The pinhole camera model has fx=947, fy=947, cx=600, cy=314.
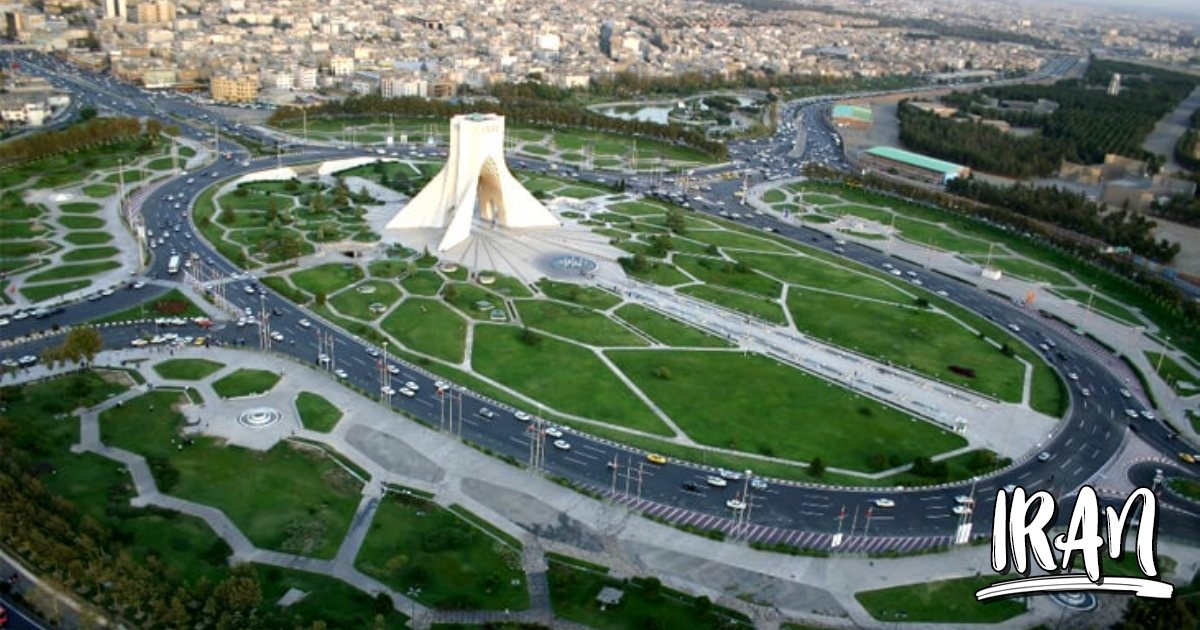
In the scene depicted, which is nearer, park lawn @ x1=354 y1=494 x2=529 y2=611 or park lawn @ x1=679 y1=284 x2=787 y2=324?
park lawn @ x1=354 y1=494 x2=529 y2=611

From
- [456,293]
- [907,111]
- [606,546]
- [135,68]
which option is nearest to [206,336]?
[456,293]

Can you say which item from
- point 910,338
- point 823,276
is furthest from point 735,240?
point 910,338

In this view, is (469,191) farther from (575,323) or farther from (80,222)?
(80,222)

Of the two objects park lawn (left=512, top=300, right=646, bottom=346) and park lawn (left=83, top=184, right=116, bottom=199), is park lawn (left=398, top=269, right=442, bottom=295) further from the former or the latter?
park lawn (left=83, top=184, right=116, bottom=199)

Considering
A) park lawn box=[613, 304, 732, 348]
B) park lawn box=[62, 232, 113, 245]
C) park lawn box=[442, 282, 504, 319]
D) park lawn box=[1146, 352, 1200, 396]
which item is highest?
park lawn box=[62, 232, 113, 245]

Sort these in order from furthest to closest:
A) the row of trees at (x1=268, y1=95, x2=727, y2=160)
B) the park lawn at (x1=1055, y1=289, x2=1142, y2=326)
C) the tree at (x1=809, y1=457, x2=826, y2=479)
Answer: the row of trees at (x1=268, y1=95, x2=727, y2=160) → the park lawn at (x1=1055, y1=289, x2=1142, y2=326) → the tree at (x1=809, y1=457, x2=826, y2=479)

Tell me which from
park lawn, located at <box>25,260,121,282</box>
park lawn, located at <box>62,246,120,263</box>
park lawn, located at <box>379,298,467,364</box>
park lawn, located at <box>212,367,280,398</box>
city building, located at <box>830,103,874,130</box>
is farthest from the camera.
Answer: city building, located at <box>830,103,874,130</box>

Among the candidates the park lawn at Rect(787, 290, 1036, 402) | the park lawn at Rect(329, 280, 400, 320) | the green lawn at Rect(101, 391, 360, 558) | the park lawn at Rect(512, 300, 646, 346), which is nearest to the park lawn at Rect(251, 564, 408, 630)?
the green lawn at Rect(101, 391, 360, 558)
